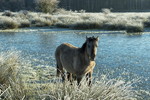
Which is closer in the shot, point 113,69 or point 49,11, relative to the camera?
point 113,69

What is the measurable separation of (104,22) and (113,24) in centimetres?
221

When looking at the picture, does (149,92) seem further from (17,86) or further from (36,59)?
(36,59)

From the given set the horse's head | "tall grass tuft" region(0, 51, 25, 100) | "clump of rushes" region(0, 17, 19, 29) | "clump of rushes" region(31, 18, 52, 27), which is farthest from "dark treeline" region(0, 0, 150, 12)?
the horse's head

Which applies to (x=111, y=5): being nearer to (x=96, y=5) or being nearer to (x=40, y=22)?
(x=96, y=5)

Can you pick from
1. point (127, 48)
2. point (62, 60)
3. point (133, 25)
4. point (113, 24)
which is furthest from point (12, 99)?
point (113, 24)

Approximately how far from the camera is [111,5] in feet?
230

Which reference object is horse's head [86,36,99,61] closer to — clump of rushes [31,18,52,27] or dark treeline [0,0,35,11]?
clump of rushes [31,18,52,27]

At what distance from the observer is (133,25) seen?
814 inches

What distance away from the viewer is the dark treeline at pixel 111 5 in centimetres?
6881

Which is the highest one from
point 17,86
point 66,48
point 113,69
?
point 66,48

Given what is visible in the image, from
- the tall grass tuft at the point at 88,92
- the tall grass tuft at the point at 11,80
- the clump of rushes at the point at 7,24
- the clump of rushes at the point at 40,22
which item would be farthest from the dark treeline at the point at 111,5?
the tall grass tuft at the point at 88,92

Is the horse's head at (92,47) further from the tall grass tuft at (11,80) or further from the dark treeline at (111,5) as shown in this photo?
the dark treeline at (111,5)

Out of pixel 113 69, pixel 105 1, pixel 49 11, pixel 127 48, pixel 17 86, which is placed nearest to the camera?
pixel 17 86

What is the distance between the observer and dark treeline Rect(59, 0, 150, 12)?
2709 inches
